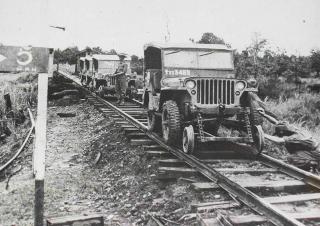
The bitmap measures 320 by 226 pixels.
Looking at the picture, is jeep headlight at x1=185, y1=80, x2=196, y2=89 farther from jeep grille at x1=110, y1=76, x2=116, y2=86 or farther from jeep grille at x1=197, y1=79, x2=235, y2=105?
jeep grille at x1=110, y1=76, x2=116, y2=86

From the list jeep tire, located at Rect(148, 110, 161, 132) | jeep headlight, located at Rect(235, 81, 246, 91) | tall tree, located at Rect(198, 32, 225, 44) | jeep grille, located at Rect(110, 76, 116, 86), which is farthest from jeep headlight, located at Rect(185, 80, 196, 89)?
tall tree, located at Rect(198, 32, 225, 44)

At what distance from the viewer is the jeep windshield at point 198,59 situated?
31.4 feet

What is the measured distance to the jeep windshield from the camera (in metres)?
9.59

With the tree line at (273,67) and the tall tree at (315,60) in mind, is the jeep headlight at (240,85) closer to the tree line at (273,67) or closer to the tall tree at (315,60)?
the tree line at (273,67)

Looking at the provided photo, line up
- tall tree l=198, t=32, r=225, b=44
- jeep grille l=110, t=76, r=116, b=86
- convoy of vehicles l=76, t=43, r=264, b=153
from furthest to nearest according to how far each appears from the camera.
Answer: tall tree l=198, t=32, r=225, b=44 < jeep grille l=110, t=76, r=116, b=86 < convoy of vehicles l=76, t=43, r=264, b=153

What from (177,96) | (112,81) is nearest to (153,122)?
(177,96)

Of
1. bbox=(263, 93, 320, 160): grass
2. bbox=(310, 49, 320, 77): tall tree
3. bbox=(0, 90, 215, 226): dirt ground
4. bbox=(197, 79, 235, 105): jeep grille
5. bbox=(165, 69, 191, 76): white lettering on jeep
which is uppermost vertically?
bbox=(310, 49, 320, 77): tall tree

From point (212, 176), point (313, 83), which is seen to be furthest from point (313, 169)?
point (313, 83)

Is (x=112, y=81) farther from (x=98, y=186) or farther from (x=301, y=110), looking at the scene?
(x=98, y=186)

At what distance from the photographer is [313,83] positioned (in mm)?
22453

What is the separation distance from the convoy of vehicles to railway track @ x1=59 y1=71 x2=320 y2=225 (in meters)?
0.40

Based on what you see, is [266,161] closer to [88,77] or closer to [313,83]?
[313,83]

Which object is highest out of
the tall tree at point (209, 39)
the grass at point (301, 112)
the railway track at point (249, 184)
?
the tall tree at point (209, 39)

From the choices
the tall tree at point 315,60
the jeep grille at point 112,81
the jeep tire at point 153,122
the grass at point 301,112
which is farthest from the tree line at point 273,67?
the jeep tire at point 153,122
